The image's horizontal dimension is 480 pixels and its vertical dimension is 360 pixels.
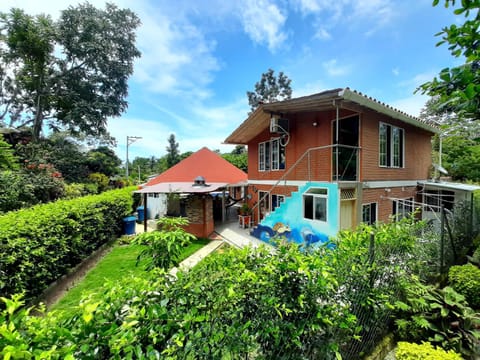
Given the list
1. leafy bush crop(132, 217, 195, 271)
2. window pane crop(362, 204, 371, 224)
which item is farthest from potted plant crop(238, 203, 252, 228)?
leafy bush crop(132, 217, 195, 271)

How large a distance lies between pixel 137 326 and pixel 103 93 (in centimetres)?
2773

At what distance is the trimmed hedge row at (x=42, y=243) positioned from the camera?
4.21 meters

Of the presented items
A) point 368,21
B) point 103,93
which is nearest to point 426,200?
point 368,21

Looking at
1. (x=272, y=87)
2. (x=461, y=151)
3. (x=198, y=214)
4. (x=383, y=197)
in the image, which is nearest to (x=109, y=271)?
(x=198, y=214)

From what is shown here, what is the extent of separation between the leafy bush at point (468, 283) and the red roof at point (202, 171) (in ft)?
39.4

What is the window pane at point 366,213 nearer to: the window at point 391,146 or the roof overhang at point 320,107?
the window at point 391,146

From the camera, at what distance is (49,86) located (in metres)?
20.0

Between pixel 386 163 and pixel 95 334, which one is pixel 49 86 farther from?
pixel 386 163

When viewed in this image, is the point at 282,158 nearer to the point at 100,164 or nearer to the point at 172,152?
the point at 100,164

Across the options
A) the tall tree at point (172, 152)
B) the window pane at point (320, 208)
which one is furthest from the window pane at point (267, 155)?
the tall tree at point (172, 152)

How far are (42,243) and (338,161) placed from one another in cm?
1072

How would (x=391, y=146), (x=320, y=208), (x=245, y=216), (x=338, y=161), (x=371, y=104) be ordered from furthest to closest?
(x=245, y=216), (x=391, y=146), (x=338, y=161), (x=320, y=208), (x=371, y=104)

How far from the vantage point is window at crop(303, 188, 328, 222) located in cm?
845

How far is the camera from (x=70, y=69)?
69.4 feet
